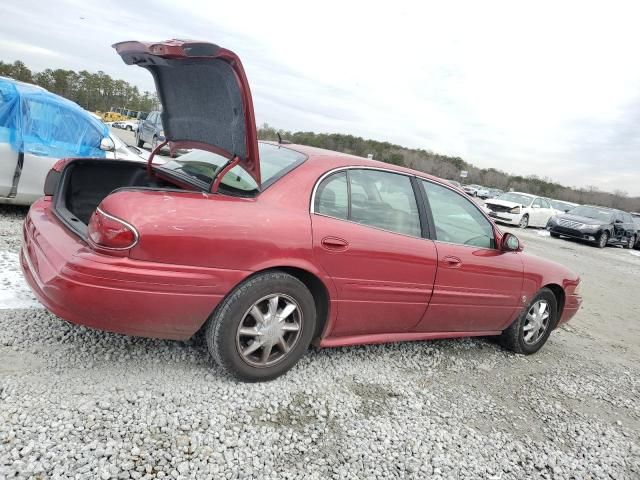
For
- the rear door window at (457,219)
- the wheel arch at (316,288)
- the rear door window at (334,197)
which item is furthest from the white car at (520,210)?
the wheel arch at (316,288)

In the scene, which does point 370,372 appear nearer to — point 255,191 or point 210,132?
point 255,191

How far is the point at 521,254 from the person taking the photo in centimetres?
420

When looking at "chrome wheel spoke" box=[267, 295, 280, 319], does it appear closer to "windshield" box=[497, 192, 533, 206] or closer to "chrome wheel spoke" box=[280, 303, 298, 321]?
"chrome wheel spoke" box=[280, 303, 298, 321]

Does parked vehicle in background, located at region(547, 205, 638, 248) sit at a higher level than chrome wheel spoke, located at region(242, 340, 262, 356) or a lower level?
higher

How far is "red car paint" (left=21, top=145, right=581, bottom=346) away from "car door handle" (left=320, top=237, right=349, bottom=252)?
20mm

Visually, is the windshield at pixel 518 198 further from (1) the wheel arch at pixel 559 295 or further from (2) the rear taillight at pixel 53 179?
(2) the rear taillight at pixel 53 179

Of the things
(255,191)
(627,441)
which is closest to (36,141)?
(255,191)

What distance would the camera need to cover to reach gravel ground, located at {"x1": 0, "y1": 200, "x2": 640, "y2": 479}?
2154mm

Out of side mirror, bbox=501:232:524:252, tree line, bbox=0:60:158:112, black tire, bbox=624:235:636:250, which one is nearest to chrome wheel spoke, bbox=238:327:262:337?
side mirror, bbox=501:232:524:252

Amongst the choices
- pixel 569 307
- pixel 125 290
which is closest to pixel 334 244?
pixel 125 290

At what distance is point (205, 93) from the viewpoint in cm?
294

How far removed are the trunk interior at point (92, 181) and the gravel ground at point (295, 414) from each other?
0.77 meters

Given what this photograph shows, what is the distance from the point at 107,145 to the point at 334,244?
464 cm

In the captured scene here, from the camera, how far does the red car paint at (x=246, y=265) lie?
2.42 m
